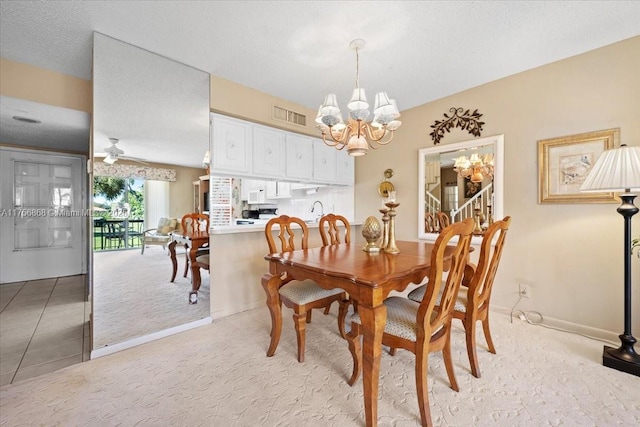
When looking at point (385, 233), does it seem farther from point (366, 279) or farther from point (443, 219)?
point (443, 219)

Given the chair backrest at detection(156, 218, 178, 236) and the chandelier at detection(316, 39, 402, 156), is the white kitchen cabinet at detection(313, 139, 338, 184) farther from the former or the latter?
the chair backrest at detection(156, 218, 178, 236)

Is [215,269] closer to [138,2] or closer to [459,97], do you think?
[138,2]

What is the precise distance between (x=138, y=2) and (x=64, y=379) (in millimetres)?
2580

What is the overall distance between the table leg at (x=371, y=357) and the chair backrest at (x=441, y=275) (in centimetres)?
21

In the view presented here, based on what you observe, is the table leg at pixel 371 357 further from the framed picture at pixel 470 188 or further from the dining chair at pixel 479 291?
the framed picture at pixel 470 188

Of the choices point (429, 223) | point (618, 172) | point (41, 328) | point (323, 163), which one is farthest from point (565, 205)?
point (41, 328)

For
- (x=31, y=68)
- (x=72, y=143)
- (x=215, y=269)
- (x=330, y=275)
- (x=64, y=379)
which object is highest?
(x=31, y=68)

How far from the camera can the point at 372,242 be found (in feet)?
6.86

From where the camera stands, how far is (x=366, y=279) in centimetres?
129

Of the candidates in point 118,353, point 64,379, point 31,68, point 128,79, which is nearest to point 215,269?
point 118,353

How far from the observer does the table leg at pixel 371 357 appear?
1.28 m

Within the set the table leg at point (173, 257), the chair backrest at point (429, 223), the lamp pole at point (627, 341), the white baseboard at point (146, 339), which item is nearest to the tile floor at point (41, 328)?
the white baseboard at point (146, 339)

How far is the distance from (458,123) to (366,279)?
2.68m

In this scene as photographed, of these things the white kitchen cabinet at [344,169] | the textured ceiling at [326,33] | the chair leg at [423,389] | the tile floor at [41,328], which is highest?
the textured ceiling at [326,33]
